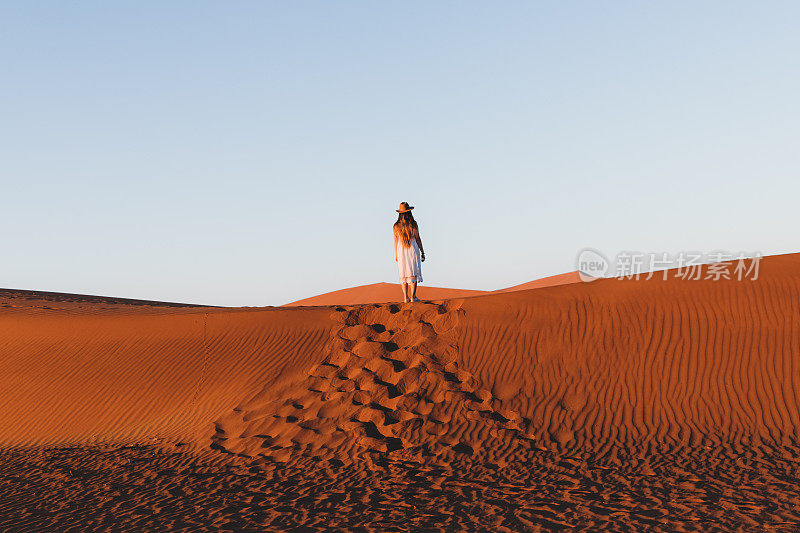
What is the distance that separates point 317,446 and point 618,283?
687 centimetres

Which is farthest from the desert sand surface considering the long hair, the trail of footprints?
the long hair

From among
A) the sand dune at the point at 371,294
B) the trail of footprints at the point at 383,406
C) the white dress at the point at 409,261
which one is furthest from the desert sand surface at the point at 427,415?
the sand dune at the point at 371,294

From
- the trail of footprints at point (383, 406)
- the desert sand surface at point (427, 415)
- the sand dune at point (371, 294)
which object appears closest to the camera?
the desert sand surface at point (427, 415)

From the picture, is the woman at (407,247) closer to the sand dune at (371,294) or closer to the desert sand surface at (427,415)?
the desert sand surface at (427,415)

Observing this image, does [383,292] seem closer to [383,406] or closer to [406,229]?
[406,229]

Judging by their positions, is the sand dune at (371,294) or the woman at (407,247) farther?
the sand dune at (371,294)

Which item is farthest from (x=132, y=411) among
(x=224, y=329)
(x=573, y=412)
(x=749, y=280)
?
(x=749, y=280)

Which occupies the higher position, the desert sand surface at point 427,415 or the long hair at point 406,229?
the long hair at point 406,229

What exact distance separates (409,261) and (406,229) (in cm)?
62

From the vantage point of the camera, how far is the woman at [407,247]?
12922 mm

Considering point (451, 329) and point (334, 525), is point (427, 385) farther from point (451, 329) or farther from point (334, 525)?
point (334, 525)

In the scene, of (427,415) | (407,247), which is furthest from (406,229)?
(427,415)

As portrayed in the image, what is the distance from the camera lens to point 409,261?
1292cm

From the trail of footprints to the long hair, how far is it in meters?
1.31
